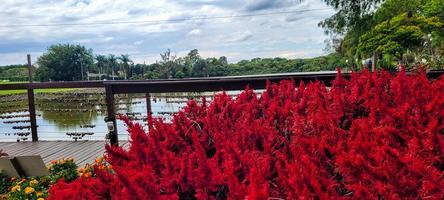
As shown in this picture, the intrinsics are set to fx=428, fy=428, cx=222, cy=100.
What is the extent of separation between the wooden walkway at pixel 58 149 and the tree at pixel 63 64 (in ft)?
63.6

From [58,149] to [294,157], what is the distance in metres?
5.56

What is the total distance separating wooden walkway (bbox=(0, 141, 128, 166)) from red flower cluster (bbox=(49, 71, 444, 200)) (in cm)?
402

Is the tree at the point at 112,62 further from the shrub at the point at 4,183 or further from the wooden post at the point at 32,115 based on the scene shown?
the shrub at the point at 4,183

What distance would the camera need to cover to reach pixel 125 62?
87.2 ft

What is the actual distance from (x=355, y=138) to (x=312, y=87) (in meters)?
0.98

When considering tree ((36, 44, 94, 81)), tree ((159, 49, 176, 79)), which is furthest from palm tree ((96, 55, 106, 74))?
tree ((159, 49, 176, 79))

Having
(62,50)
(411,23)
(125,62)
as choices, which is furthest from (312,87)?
(62,50)

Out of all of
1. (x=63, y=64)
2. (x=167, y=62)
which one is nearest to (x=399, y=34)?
(x=167, y=62)

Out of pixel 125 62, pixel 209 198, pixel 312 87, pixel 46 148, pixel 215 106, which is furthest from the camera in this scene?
pixel 125 62

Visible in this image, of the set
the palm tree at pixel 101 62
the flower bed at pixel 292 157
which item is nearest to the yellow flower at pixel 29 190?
the flower bed at pixel 292 157

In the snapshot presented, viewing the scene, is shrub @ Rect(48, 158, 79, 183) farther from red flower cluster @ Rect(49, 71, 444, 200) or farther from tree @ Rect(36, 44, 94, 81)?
tree @ Rect(36, 44, 94, 81)

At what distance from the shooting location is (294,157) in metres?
1.00

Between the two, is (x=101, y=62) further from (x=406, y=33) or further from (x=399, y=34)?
(x=406, y=33)

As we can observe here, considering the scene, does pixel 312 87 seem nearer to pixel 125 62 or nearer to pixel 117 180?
pixel 117 180
